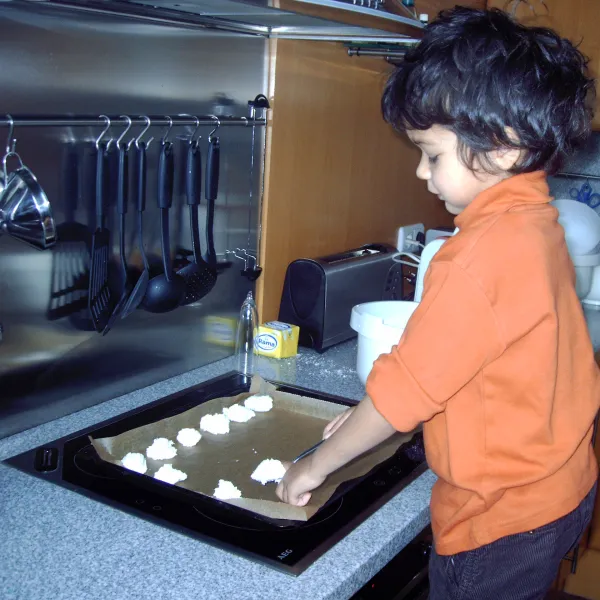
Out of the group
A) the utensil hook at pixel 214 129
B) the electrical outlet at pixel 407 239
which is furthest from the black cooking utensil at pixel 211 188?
the electrical outlet at pixel 407 239

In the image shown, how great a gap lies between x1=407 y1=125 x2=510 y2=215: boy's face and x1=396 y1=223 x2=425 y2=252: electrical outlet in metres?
1.18

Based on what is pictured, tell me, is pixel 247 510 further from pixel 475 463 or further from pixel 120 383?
pixel 120 383

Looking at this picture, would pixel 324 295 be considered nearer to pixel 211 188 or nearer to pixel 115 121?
pixel 211 188

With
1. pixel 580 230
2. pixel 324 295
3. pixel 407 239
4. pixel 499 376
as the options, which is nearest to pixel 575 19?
pixel 580 230

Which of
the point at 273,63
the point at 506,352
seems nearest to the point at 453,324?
the point at 506,352

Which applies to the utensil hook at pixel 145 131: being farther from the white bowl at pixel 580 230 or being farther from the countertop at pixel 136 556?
the white bowl at pixel 580 230

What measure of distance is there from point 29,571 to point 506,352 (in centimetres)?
59

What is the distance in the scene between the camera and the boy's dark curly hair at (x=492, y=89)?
0.92 m

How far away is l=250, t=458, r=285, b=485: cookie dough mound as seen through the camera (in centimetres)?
113

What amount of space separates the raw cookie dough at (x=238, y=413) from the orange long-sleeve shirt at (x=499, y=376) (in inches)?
15.4

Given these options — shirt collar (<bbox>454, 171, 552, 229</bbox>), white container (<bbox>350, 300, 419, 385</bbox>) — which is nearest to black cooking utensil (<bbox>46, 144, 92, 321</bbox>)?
white container (<bbox>350, 300, 419, 385</bbox>)

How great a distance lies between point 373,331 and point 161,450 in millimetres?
471

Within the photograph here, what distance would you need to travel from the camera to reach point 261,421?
4.42 ft

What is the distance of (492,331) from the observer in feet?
2.88
